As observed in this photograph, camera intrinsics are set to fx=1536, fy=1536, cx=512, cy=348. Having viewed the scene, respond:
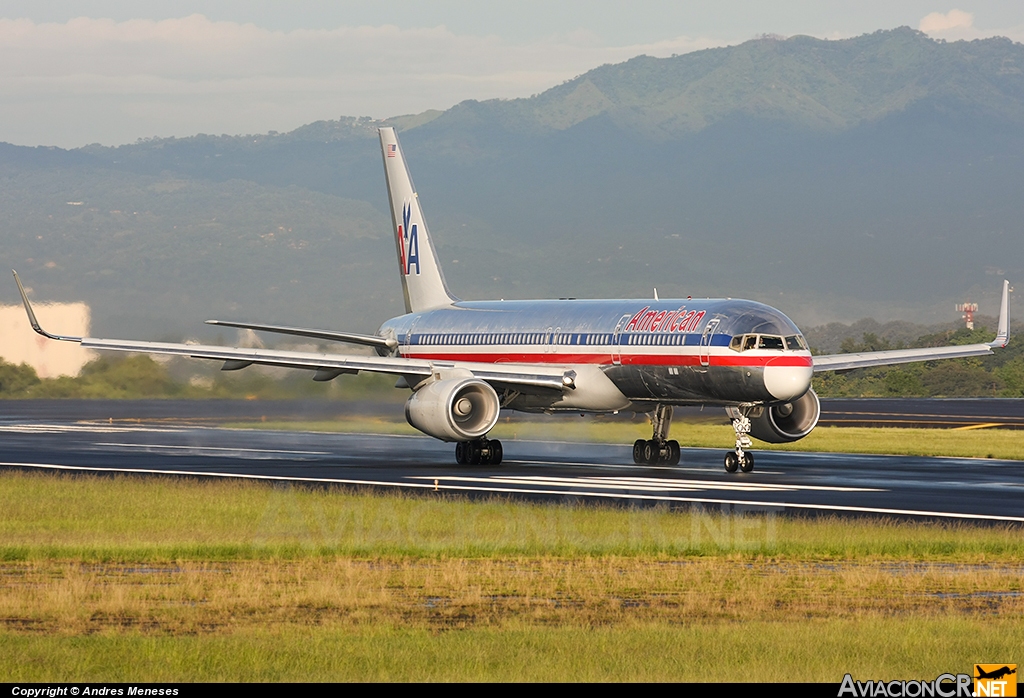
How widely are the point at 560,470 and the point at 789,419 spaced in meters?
7.00

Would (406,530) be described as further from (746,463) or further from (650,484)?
(746,463)

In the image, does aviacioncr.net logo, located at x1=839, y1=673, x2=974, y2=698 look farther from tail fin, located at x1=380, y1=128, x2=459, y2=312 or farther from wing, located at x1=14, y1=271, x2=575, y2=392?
tail fin, located at x1=380, y1=128, x2=459, y2=312

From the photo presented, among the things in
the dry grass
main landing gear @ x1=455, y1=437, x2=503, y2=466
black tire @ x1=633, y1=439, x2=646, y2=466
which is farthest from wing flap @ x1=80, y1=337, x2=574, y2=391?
the dry grass

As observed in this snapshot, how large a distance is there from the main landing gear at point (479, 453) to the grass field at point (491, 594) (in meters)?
12.8

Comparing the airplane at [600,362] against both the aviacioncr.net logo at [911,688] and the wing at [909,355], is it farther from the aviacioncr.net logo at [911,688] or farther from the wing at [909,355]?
the aviacioncr.net logo at [911,688]

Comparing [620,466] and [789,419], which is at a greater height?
[789,419]

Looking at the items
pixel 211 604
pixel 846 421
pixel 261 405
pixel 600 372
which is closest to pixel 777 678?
pixel 211 604

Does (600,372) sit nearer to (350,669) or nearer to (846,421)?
(350,669)

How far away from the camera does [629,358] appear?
41.4 metres

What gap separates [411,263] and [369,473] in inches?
626

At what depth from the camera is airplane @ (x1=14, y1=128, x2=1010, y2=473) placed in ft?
128

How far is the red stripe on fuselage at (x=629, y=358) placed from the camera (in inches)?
1507

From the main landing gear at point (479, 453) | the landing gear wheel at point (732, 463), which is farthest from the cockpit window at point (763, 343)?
the main landing gear at point (479, 453)

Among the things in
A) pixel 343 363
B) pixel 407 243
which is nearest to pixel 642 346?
pixel 343 363
